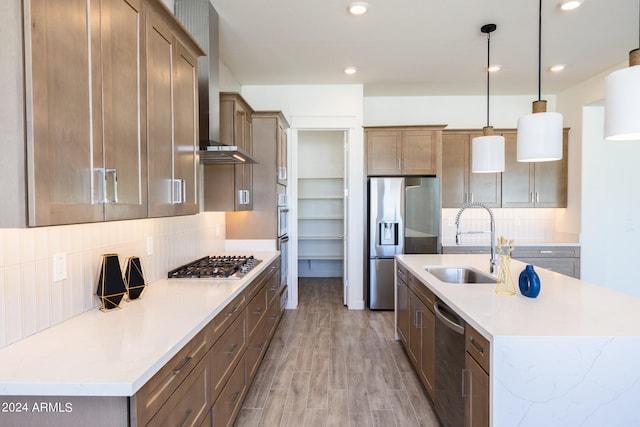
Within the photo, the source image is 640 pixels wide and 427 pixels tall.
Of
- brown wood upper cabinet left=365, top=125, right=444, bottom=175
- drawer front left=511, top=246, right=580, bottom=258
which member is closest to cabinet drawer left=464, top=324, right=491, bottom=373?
brown wood upper cabinet left=365, top=125, right=444, bottom=175

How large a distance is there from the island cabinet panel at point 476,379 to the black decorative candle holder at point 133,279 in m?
1.74

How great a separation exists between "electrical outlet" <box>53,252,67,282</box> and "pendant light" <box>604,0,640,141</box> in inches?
94.3

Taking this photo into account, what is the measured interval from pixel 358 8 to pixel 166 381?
9.27 ft

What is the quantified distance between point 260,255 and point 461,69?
3.15 metres

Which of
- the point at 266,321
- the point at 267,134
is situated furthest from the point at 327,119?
the point at 266,321

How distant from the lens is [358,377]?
2848 mm

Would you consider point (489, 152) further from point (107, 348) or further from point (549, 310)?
point (107, 348)

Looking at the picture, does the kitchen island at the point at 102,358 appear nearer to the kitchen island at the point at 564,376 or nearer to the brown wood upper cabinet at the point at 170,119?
the brown wood upper cabinet at the point at 170,119

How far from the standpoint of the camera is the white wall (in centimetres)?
460

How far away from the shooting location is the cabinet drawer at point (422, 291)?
231cm

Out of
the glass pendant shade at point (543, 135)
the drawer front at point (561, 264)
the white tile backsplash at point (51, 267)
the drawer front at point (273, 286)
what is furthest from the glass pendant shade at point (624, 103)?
the drawer front at point (561, 264)

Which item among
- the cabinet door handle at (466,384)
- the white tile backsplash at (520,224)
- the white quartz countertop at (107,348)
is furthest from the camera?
the white tile backsplash at (520,224)

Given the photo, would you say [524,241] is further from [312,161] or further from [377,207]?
[312,161]

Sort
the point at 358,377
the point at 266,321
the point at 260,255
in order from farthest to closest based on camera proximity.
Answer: the point at 260,255 → the point at 266,321 → the point at 358,377
